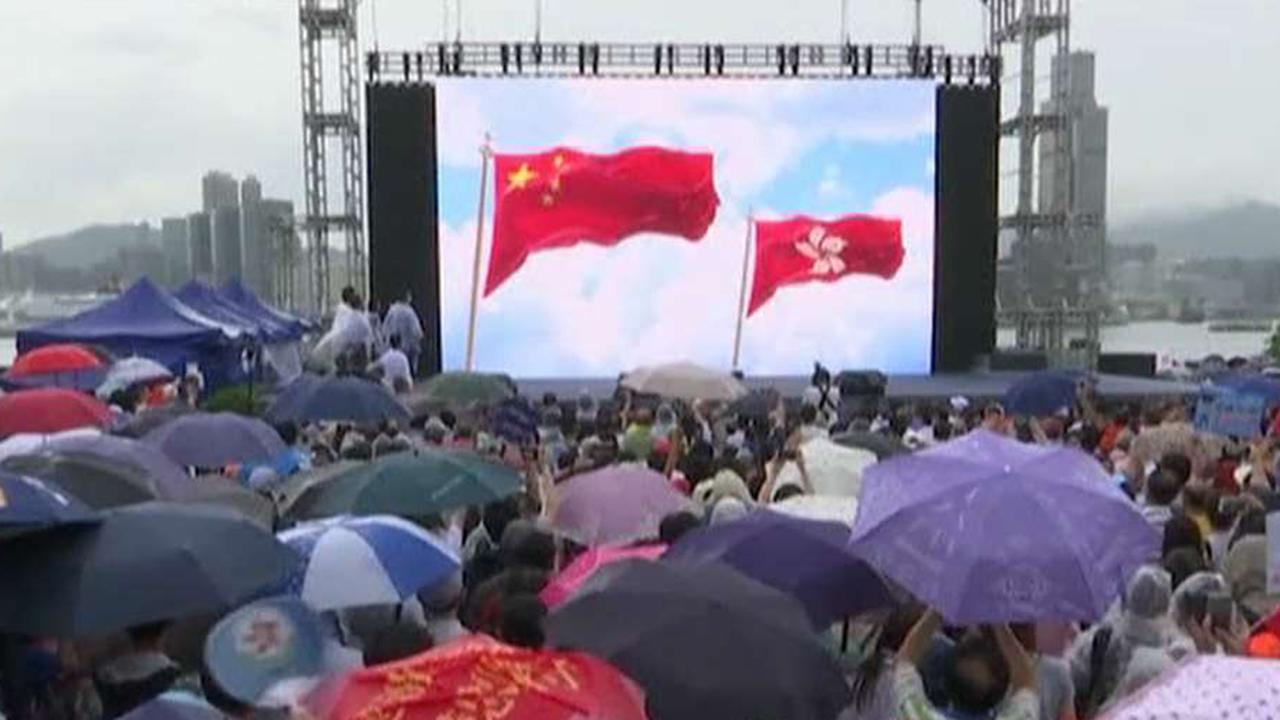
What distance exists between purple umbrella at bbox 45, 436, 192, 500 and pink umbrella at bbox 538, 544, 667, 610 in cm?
155

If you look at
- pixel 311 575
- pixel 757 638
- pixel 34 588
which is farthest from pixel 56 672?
pixel 757 638

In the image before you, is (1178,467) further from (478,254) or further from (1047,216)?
(1047,216)

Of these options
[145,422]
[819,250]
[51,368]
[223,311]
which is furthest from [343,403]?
[819,250]

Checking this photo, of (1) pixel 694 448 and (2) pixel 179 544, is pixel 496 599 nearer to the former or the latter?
(2) pixel 179 544

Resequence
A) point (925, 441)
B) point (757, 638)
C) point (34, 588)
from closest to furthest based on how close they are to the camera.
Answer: point (757, 638) < point (34, 588) < point (925, 441)

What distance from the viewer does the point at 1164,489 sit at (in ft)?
21.9

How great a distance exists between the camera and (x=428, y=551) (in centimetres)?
478

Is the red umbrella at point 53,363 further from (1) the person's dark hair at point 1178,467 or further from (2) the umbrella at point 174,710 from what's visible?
(2) the umbrella at point 174,710

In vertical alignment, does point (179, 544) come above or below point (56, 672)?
above

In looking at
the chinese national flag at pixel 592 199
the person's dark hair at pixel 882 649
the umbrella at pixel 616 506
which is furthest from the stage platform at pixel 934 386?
the person's dark hair at pixel 882 649

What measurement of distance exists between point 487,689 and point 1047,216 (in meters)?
24.7

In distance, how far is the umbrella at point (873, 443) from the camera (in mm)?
8398

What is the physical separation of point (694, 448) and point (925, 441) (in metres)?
1.44

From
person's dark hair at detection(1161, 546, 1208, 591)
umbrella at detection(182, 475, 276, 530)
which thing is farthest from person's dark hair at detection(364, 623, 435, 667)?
person's dark hair at detection(1161, 546, 1208, 591)
